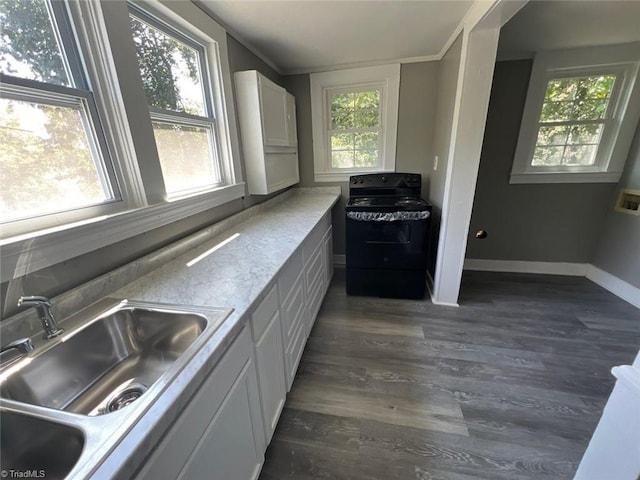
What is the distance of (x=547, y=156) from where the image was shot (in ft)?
8.61

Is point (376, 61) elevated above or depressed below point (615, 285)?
above

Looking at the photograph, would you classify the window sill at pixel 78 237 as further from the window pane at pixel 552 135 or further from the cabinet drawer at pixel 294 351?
the window pane at pixel 552 135

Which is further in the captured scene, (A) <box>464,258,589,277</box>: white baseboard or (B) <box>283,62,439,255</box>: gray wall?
(A) <box>464,258,589,277</box>: white baseboard

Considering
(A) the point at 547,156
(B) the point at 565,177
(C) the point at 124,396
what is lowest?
(C) the point at 124,396

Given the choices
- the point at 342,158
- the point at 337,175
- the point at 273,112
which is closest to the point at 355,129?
the point at 342,158

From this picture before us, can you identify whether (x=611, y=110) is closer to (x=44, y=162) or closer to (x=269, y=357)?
(x=269, y=357)

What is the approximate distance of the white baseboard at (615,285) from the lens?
7.57 feet

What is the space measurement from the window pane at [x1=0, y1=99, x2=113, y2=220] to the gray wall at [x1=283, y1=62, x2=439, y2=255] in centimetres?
222

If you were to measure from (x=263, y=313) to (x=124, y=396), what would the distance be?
19.7 inches

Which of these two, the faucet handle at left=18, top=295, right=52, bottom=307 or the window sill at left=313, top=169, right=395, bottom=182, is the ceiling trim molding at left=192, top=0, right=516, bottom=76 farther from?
the faucet handle at left=18, top=295, right=52, bottom=307

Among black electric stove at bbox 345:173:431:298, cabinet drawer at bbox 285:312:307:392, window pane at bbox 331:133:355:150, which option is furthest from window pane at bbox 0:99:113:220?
window pane at bbox 331:133:355:150

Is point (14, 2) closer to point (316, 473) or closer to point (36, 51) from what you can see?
point (36, 51)

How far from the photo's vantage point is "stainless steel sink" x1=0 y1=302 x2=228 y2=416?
72 centimetres

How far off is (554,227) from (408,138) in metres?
1.86
